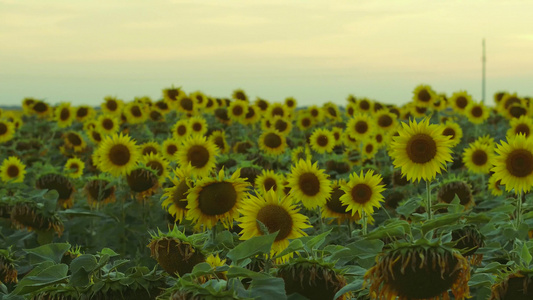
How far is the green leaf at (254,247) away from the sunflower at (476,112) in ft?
42.2

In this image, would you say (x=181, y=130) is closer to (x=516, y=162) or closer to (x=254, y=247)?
(x=516, y=162)

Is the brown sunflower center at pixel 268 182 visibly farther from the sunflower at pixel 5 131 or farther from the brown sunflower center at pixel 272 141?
the sunflower at pixel 5 131

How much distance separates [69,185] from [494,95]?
13.7m

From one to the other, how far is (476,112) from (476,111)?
0.07 ft

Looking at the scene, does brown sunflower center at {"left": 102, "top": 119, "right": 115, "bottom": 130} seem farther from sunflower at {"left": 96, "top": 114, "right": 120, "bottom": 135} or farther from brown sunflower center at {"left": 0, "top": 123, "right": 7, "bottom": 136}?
brown sunflower center at {"left": 0, "top": 123, "right": 7, "bottom": 136}

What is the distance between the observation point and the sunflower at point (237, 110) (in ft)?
45.0

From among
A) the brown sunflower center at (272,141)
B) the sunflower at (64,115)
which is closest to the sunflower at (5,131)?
the sunflower at (64,115)

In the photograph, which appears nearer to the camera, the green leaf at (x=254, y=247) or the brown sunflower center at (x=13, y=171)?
the green leaf at (x=254, y=247)

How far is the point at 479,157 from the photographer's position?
861cm

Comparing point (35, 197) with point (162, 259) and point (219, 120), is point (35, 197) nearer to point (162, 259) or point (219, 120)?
point (162, 259)

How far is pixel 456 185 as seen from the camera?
588cm

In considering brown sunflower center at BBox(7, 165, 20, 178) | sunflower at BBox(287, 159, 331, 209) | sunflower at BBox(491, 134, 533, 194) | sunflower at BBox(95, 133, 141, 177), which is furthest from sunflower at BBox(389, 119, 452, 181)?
brown sunflower center at BBox(7, 165, 20, 178)

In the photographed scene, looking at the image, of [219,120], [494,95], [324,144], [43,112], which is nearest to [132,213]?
[324,144]

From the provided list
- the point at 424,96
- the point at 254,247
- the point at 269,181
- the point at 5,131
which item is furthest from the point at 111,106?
the point at 254,247
